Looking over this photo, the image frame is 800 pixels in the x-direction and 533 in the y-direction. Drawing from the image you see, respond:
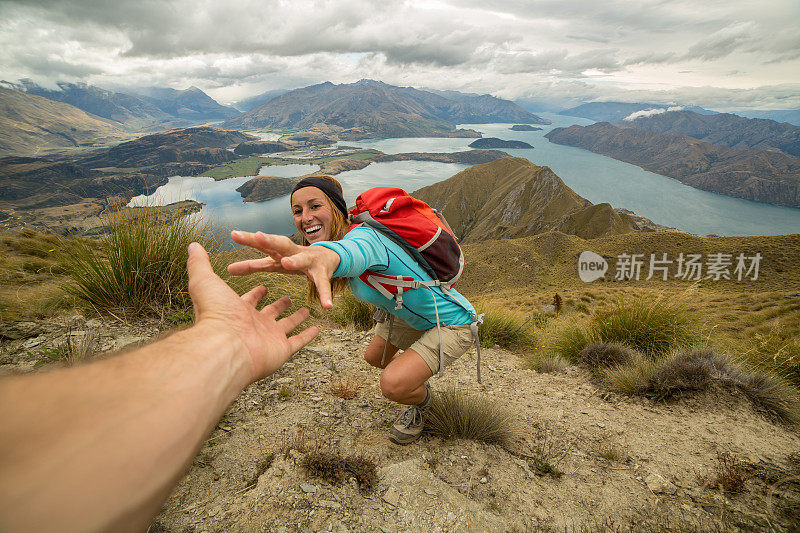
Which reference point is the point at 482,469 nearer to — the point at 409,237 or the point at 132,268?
the point at 409,237

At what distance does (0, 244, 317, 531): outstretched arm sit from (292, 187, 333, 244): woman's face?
1.65 metres

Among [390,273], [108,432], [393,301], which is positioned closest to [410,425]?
[393,301]

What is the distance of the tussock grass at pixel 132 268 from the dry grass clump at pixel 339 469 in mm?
2986

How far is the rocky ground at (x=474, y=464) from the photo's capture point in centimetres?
198

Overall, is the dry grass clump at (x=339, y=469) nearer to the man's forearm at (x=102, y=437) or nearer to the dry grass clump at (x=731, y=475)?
the man's forearm at (x=102, y=437)

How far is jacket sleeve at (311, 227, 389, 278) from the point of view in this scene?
5.56ft

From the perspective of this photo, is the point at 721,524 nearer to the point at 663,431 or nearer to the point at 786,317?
the point at 663,431

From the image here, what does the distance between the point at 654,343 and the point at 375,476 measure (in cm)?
481

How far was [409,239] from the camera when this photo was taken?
92.7 inches

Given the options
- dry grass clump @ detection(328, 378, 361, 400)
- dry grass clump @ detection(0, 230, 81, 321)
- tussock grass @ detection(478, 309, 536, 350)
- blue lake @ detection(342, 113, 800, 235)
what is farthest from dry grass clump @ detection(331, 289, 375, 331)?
blue lake @ detection(342, 113, 800, 235)

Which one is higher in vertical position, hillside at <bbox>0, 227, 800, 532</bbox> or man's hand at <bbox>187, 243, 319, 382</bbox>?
man's hand at <bbox>187, 243, 319, 382</bbox>

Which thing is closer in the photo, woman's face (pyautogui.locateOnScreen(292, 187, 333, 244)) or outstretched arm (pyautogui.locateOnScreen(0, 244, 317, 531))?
outstretched arm (pyautogui.locateOnScreen(0, 244, 317, 531))

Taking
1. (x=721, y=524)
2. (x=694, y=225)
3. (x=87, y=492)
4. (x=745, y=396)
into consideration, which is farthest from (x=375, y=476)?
(x=694, y=225)

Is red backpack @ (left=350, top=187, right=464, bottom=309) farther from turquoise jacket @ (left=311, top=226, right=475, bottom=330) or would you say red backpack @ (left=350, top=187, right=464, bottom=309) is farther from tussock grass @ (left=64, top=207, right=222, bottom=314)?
tussock grass @ (left=64, top=207, right=222, bottom=314)
